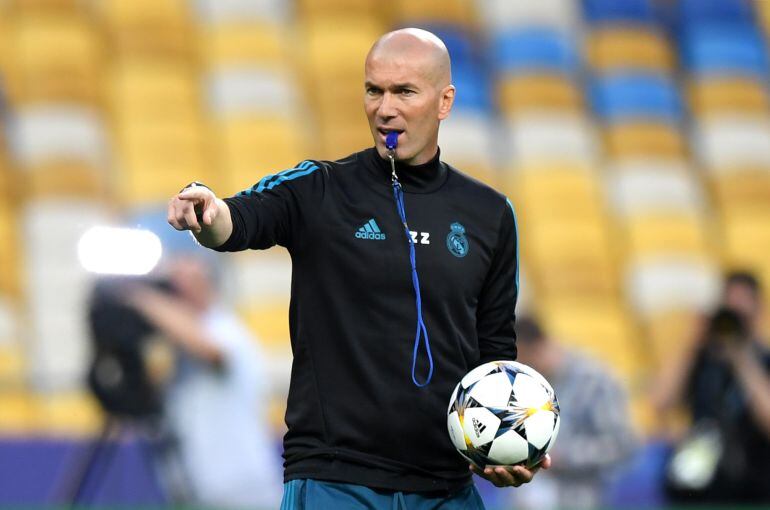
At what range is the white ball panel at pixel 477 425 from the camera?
4074 millimetres

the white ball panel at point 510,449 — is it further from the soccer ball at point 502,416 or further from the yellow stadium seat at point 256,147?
the yellow stadium seat at point 256,147

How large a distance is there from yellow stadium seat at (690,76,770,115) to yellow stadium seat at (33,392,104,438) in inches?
332

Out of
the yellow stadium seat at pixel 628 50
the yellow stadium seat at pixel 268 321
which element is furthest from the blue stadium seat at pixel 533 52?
the yellow stadium seat at pixel 268 321

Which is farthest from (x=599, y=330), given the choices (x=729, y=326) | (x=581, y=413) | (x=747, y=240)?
(x=729, y=326)

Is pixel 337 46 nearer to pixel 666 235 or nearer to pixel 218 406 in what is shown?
pixel 666 235

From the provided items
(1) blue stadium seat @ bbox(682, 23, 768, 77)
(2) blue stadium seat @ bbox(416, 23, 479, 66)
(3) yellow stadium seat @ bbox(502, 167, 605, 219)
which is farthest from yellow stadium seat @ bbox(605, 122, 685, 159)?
(2) blue stadium seat @ bbox(416, 23, 479, 66)

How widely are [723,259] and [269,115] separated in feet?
17.3

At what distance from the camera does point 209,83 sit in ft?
57.2

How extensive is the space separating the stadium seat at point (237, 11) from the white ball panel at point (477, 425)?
14.2 meters

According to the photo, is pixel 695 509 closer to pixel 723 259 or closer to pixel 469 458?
pixel 469 458

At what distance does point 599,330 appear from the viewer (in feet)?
51.3

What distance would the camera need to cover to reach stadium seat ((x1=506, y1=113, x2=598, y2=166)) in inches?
684

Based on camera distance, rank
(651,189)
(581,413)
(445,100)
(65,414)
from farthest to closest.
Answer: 1. (651,189)
2. (65,414)
3. (581,413)
4. (445,100)

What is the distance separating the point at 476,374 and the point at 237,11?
14.2 metres
